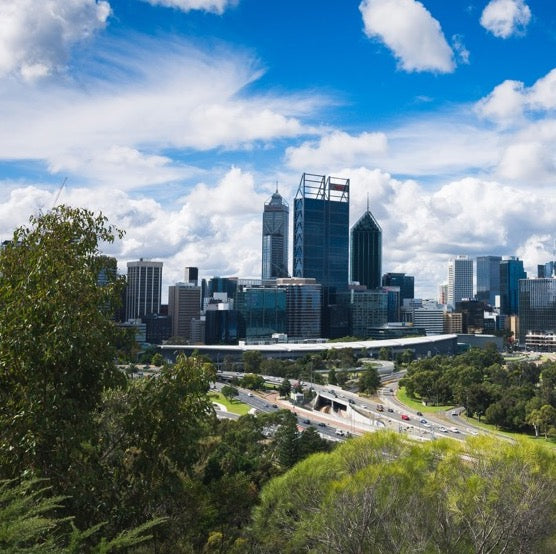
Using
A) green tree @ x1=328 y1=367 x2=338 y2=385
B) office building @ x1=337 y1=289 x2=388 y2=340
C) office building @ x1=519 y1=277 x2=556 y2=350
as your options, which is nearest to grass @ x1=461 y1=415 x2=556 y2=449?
green tree @ x1=328 y1=367 x2=338 y2=385

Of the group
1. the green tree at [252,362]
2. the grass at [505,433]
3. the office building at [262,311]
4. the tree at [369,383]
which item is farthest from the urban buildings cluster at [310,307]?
the grass at [505,433]

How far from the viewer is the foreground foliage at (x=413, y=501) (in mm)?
14328

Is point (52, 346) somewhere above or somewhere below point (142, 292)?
below

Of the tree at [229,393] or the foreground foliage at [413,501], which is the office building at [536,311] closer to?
the tree at [229,393]

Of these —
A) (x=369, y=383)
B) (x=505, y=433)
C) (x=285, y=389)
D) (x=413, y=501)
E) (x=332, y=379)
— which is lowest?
(x=505, y=433)

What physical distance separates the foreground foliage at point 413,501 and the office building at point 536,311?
14974 centimetres

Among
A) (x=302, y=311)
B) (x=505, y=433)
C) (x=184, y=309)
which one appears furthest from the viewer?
(x=184, y=309)

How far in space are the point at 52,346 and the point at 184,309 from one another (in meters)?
152

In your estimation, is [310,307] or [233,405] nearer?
[233,405]

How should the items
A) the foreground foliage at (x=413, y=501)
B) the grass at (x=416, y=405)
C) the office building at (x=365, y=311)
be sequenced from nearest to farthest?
the foreground foliage at (x=413, y=501), the grass at (x=416, y=405), the office building at (x=365, y=311)

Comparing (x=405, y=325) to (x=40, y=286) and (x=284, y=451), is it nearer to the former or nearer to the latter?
(x=284, y=451)

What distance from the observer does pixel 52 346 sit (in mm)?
8273

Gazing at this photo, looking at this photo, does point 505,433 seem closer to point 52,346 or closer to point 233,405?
point 233,405

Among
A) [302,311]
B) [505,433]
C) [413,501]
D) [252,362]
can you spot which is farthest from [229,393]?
[302,311]
